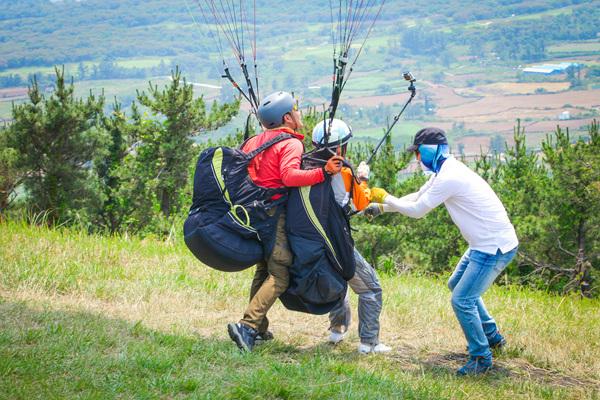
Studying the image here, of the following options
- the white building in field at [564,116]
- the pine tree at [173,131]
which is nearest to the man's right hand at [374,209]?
the pine tree at [173,131]

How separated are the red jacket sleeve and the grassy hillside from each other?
1.19 meters

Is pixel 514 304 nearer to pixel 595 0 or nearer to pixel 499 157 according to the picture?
A: pixel 499 157

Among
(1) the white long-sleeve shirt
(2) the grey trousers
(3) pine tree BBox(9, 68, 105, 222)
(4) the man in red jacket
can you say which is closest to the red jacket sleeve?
(4) the man in red jacket

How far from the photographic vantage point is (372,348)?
18.2ft

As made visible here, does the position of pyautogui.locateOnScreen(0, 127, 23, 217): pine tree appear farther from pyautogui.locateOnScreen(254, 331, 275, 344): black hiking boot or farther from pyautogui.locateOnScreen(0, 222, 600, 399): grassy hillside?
pyautogui.locateOnScreen(254, 331, 275, 344): black hiking boot

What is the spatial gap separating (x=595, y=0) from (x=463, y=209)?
175m

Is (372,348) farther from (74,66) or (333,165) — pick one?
(74,66)

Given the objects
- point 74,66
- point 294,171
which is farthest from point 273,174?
point 74,66

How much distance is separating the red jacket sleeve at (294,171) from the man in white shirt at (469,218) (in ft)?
1.75

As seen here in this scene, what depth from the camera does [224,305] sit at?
6508 mm

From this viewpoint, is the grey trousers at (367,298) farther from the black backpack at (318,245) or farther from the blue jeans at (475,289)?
the blue jeans at (475,289)

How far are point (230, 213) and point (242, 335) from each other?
0.86m

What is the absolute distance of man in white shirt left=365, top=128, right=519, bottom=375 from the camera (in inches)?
201

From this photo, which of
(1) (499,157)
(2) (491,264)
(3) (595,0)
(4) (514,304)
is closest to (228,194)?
(2) (491,264)
